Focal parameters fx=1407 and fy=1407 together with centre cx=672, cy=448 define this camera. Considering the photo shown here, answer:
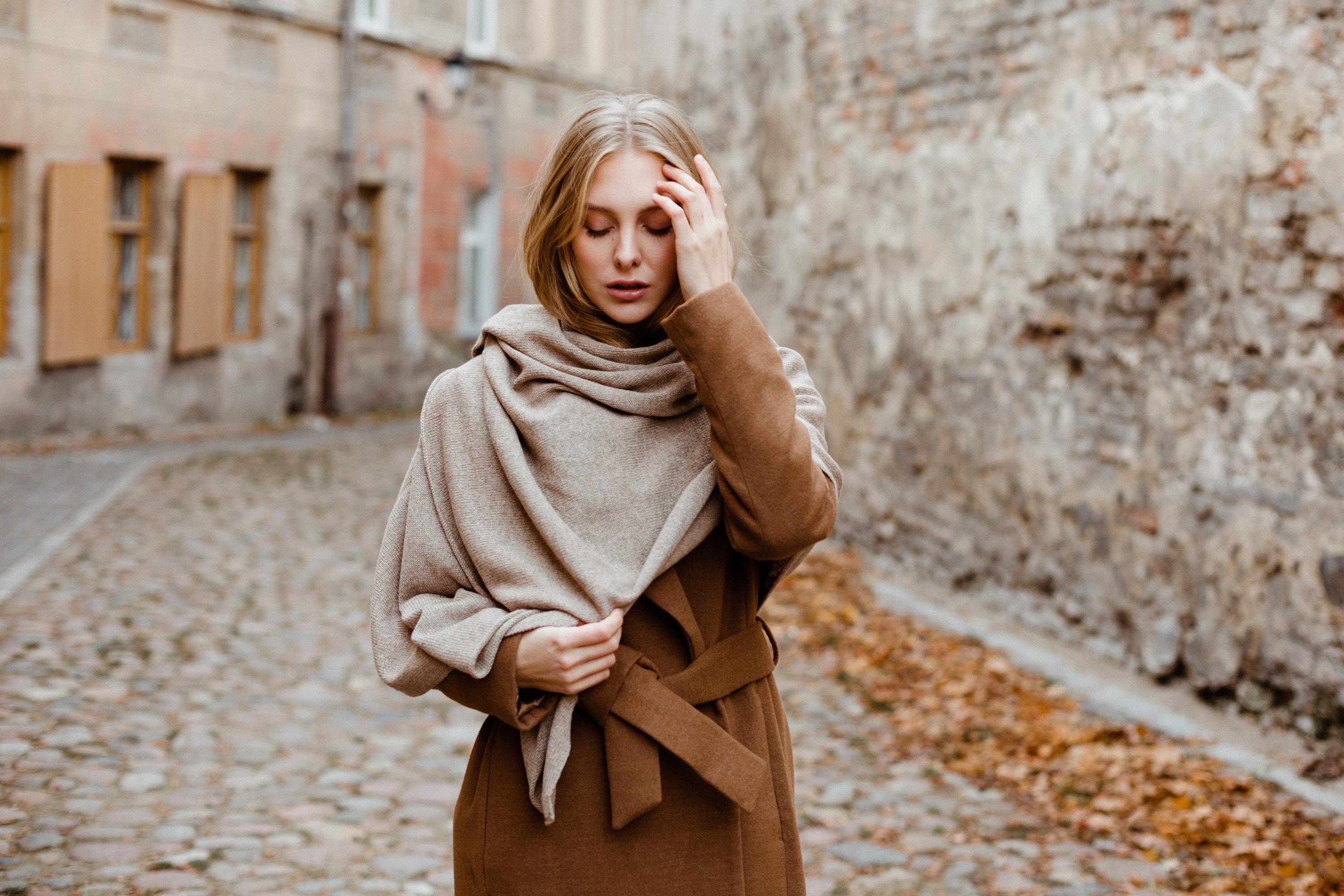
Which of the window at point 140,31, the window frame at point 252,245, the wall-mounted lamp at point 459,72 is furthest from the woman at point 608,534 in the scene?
the wall-mounted lamp at point 459,72

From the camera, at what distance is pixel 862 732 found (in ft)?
16.6

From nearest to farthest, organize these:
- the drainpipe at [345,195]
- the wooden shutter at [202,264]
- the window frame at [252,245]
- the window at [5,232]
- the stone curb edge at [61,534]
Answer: the stone curb edge at [61,534], the window at [5,232], the wooden shutter at [202,264], the window frame at [252,245], the drainpipe at [345,195]

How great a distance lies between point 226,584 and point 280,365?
27.4 ft

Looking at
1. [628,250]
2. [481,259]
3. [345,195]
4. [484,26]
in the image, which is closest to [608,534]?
[628,250]

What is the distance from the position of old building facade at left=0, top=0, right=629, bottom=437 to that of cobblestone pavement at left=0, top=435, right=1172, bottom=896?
5270 mm

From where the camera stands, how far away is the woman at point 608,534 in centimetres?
163

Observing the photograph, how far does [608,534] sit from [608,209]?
15.4 inches

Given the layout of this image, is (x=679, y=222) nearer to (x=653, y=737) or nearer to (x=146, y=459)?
(x=653, y=737)

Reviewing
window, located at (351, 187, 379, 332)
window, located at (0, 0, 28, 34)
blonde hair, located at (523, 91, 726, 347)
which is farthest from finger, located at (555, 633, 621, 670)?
window, located at (351, 187, 379, 332)

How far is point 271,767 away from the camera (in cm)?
443

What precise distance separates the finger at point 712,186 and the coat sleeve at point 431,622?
0.47 metres

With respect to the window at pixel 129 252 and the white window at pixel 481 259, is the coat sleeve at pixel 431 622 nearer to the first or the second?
the window at pixel 129 252

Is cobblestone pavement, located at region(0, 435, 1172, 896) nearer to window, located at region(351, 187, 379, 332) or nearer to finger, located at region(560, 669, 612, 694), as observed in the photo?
finger, located at region(560, 669, 612, 694)

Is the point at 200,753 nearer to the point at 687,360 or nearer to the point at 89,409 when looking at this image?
the point at 687,360
